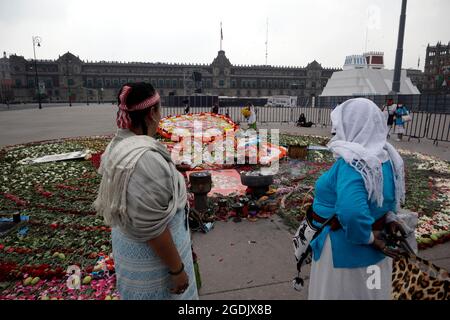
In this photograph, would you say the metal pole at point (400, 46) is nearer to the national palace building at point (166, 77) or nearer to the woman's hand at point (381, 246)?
the woman's hand at point (381, 246)

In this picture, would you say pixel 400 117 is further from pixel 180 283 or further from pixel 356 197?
pixel 180 283

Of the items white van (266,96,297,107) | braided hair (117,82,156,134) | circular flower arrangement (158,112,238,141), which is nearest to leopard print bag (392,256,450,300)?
braided hair (117,82,156,134)

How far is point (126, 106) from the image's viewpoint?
5.44 ft

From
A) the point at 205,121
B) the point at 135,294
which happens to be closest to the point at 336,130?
the point at 135,294

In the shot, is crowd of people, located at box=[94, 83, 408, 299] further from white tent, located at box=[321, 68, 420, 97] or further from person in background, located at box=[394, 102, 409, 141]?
white tent, located at box=[321, 68, 420, 97]

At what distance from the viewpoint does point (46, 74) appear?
89.2m

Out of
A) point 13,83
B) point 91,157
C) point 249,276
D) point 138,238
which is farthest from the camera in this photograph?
point 13,83

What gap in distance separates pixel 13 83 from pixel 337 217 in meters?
108

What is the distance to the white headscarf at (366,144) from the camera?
1.73m

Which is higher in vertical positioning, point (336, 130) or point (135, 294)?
point (336, 130)

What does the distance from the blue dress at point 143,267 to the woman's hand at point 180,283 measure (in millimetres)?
49

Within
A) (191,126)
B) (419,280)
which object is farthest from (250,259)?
(191,126)
